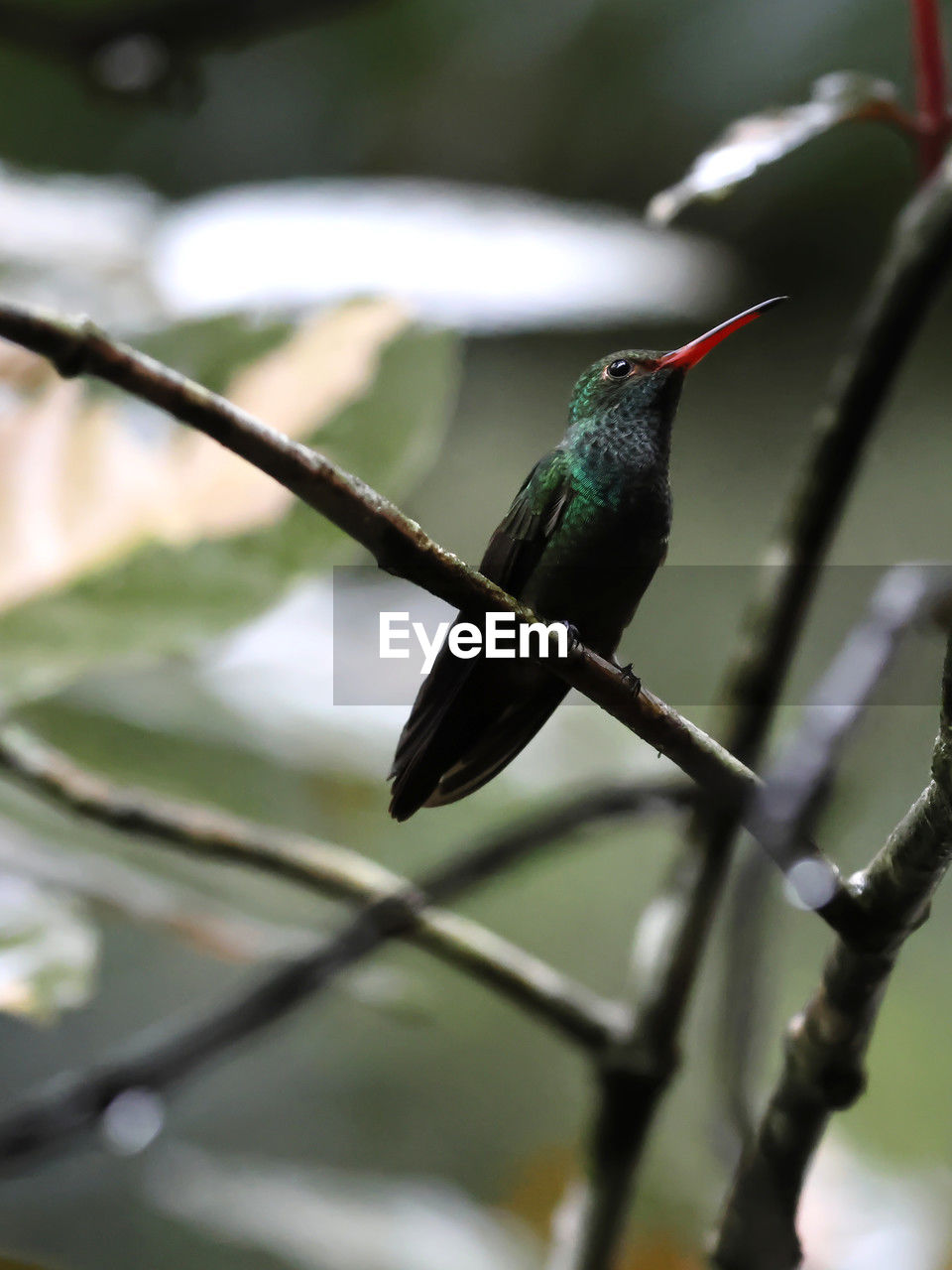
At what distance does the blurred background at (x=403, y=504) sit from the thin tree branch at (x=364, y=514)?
256 mm

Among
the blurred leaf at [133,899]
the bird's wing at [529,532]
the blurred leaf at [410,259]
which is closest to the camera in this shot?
the bird's wing at [529,532]

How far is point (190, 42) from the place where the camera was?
1300 mm

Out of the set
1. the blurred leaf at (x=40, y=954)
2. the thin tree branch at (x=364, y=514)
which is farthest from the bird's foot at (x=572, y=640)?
the blurred leaf at (x=40, y=954)

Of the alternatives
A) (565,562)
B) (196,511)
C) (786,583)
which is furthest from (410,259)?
(565,562)

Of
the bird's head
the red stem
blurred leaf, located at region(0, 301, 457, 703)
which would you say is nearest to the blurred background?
blurred leaf, located at region(0, 301, 457, 703)

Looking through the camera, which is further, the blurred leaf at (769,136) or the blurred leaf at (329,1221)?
the blurred leaf at (329,1221)

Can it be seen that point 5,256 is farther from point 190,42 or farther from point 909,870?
point 909,870

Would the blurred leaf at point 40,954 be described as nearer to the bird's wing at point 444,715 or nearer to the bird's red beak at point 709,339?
the bird's wing at point 444,715

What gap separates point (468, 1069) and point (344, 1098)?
17 centimetres

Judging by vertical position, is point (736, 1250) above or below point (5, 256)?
below

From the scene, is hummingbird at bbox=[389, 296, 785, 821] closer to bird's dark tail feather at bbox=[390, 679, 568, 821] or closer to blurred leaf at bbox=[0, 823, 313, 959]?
bird's dark tail feather at bbox=[390, 679, 568, 821]

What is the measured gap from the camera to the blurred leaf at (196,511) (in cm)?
67

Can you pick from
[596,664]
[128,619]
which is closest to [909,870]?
[596,664]

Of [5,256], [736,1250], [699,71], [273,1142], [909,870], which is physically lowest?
[273,1142]
